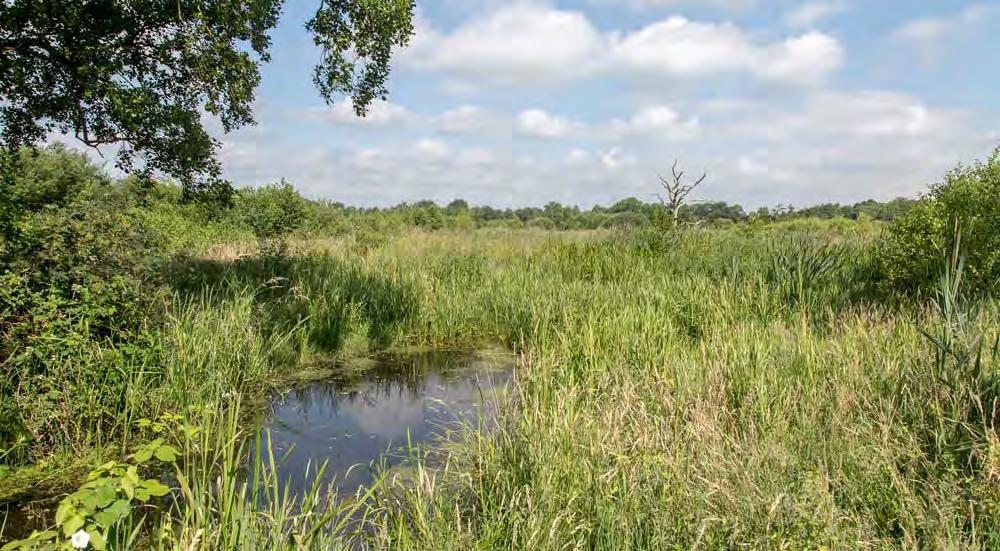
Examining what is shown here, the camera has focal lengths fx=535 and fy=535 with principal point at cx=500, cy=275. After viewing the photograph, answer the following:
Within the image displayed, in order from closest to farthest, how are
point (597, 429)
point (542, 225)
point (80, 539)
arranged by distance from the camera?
point (80, 539), point (597, 429), point (542, 225)

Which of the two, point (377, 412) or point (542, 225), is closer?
point (377, 412)

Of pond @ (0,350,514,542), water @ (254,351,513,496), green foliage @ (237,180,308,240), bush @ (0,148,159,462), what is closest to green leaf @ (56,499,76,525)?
pond @ (0,350,514,542)

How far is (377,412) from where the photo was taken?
5.66 meters

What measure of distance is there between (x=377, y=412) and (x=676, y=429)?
3253 mm

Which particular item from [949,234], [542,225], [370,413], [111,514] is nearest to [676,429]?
[111,514]

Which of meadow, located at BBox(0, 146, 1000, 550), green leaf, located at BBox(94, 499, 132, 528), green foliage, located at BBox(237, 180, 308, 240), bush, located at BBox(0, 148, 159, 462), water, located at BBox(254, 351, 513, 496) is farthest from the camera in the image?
green foliage, located at BBox(237, 180, 308, 240)

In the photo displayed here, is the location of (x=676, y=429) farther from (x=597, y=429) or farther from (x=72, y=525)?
(x=72, y=525)

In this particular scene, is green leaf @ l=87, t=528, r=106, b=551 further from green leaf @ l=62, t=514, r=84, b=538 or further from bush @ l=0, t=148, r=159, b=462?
bush @ l=0, t=148, r=159, b=462

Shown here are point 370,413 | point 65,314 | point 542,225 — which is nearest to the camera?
point 65,314

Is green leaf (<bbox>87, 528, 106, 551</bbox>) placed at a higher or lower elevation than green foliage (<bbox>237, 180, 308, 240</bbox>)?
lower

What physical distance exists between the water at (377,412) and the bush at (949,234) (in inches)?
199

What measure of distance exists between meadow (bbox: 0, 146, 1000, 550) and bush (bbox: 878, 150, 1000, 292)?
0.13 meters

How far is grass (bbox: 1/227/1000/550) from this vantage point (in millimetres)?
2566

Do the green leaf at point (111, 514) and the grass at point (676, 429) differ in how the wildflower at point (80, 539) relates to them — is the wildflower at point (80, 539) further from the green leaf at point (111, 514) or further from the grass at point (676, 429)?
the grass at point (676, 429)
